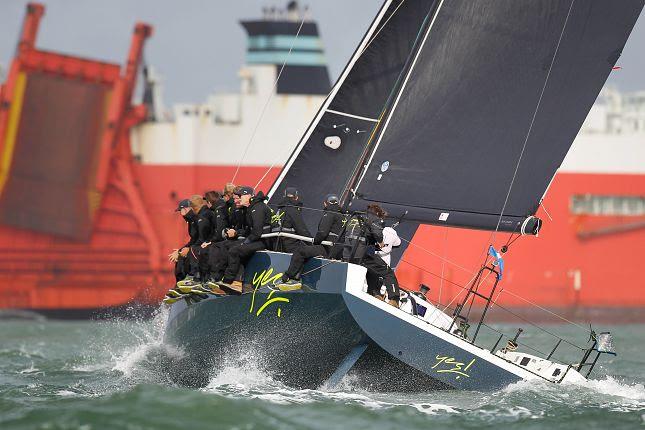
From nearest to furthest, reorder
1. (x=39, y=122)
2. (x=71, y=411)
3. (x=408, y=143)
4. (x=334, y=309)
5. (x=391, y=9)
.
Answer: (x=71, y=411)
(x=334, y=309)
(x=408, y=143)
(x=391, y=9)
(x=39, y=122)

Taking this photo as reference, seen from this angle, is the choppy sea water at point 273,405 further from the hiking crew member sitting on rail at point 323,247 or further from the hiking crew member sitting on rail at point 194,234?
the hiking crew member sitting on rail at point 194,234

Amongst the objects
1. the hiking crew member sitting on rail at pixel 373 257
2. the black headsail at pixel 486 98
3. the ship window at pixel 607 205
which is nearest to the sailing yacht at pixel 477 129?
the black headsail at pixel 486 98

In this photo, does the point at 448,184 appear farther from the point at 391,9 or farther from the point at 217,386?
the point at 217,386

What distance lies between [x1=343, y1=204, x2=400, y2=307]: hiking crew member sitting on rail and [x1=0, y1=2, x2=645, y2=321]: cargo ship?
18.0 m

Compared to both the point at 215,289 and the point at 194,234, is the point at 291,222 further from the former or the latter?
the point at 194,234

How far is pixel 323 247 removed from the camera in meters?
13.3

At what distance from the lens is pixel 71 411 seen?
38.9 feet

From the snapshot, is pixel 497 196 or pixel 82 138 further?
pixel 82 138

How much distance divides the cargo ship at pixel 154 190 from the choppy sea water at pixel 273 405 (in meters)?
15.8

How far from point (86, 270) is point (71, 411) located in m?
20.7

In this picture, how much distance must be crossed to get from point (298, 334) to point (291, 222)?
1.29m

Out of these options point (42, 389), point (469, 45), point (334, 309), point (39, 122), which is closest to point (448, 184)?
point (469, 45)

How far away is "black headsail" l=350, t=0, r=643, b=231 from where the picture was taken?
14406 mm

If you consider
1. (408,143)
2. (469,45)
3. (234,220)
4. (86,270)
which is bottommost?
(86,270)
